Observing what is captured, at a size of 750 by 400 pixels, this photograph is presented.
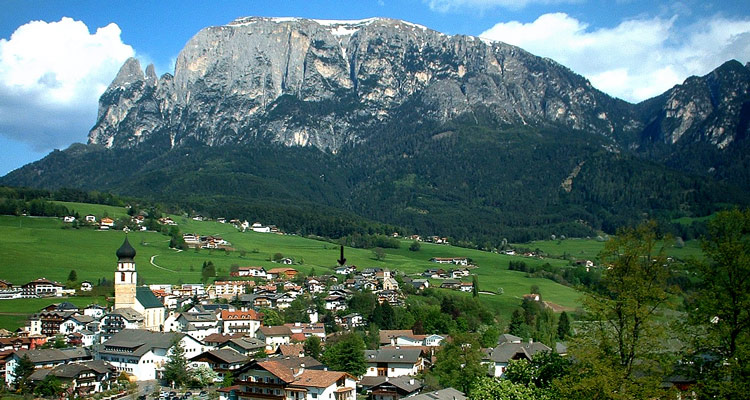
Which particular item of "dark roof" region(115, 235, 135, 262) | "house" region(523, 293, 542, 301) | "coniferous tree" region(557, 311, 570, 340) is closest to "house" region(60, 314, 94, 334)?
"dark roof" region(115, 235, 135, 262)

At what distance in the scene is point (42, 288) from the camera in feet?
270

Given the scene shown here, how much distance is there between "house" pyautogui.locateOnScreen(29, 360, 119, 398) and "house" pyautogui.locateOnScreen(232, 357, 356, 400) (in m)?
12.6

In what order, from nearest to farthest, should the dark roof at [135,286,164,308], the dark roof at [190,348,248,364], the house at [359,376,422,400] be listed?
the house at [359,376,422,400] → the dark roof at [190,348,248,364] → the dark roof at [135,286,164,308]

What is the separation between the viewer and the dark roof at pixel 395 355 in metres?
56.2

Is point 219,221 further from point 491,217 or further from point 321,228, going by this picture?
point 491,217

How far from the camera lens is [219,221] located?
510 ft

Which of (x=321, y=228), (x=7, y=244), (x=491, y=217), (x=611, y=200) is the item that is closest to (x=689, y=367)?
(x=7, y=244)

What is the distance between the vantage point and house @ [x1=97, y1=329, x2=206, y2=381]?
58281mm

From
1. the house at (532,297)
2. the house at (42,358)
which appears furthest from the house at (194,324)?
the house at (532,297)

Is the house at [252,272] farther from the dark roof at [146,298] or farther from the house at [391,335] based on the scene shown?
the house at [391,335]

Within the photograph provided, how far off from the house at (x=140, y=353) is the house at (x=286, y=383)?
616 inches

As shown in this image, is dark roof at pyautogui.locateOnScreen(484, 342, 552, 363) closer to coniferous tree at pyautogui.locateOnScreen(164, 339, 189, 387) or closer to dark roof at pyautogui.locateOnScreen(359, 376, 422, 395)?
dark roof at pyautogui.locateOnScreen(359, 376, 422, 395)

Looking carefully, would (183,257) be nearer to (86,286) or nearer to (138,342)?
(86,286)

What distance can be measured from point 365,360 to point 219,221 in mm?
105864
